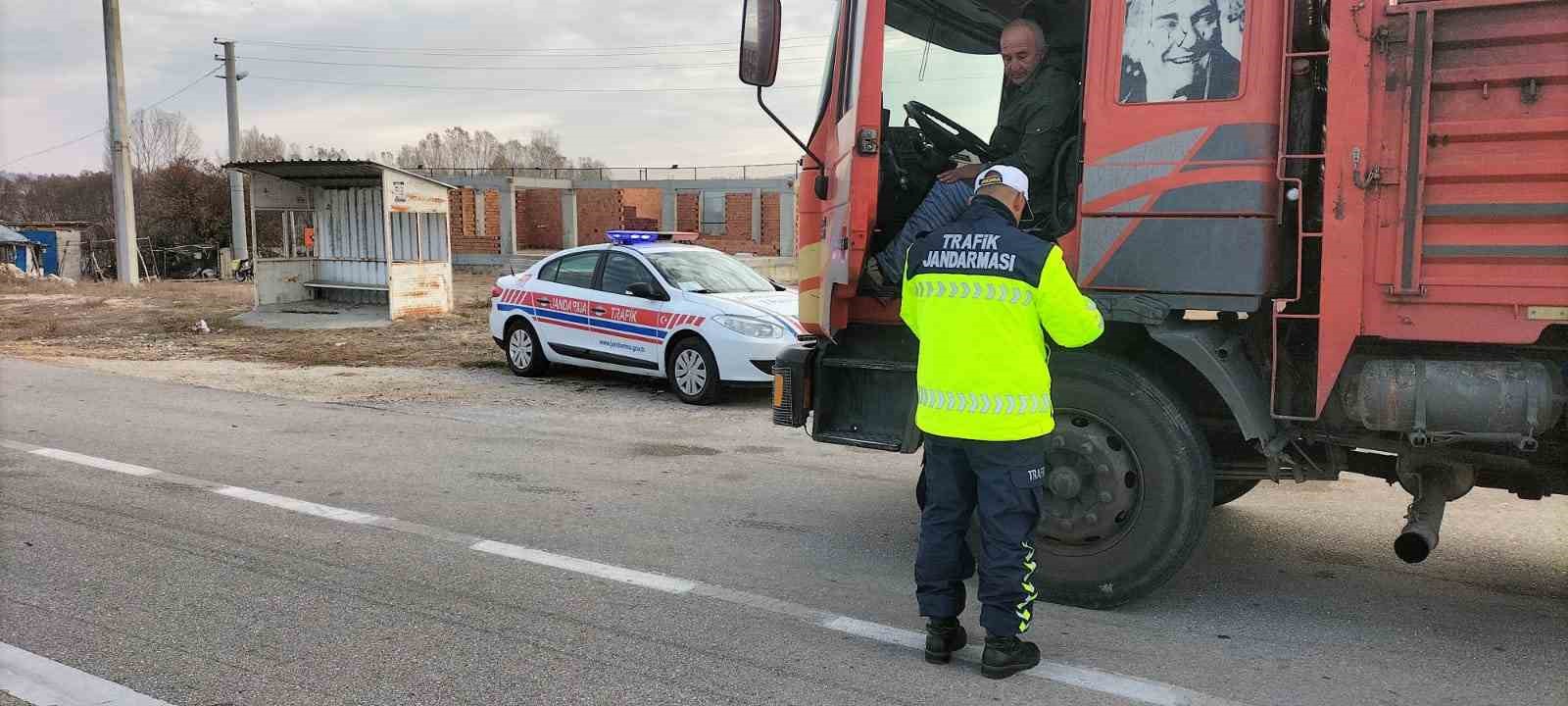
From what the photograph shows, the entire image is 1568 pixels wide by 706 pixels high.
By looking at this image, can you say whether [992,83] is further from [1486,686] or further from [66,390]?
[66,390]

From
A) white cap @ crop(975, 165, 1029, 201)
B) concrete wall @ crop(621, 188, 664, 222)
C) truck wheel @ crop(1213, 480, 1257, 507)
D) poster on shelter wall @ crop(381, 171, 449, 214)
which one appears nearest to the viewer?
white cap @ crop(975, 165, 1029, 201)

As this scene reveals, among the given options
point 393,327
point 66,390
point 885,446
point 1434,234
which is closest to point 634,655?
point 885,446

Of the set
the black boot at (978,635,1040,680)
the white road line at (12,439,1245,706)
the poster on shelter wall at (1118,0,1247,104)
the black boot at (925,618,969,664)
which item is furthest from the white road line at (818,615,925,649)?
the poster on shelter wall at (1118,0,1247,104)

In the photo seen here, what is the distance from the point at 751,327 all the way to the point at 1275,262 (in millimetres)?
6310

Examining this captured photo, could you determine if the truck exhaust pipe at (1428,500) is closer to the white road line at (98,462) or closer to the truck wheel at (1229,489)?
the truck wheel at (1229,489)

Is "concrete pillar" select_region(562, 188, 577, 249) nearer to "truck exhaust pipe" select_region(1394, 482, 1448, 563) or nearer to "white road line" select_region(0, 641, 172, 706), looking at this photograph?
"white road line" select_region(0, 641, 172, 706)

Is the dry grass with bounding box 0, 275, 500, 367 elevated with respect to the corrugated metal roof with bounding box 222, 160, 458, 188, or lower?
lower

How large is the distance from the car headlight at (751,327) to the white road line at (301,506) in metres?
4.48

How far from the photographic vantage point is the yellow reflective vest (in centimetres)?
369

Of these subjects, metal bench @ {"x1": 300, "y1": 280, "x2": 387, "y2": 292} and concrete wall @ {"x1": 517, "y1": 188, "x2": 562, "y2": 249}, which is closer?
metal bench @ {"x1": 300, "y1": 280, "x2": 387, "y2": 292}

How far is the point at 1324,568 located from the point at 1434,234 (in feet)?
6.32

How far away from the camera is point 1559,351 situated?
3.71 m

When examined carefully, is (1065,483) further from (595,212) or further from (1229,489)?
(595,212)

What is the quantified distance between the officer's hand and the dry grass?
28.9ft
